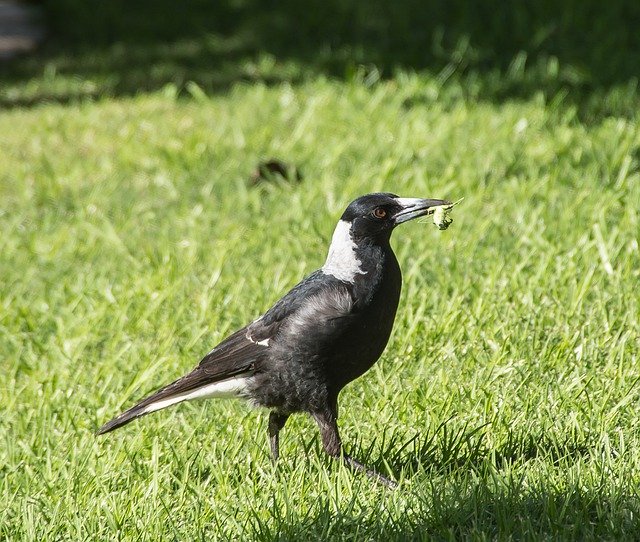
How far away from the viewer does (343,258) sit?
12.5 feet

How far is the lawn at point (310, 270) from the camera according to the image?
3406 millimetres

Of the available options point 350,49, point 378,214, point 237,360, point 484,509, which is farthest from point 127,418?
point 350,49

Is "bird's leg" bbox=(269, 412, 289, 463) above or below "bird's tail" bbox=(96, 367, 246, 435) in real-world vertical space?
below

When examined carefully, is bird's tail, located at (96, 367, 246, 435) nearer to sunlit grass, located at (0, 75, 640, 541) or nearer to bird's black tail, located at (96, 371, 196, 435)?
bird's black tail, located at (96, 371, 196, 435)

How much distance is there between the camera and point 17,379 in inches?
189

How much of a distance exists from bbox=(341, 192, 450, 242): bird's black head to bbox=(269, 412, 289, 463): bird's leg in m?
0.68

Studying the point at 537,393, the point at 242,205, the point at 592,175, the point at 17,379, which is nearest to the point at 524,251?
the point at 592,175

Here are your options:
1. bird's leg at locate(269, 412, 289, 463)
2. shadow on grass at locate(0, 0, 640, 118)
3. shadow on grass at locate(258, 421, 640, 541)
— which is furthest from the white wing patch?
shadow on grass at locate(0, 0, 640, 118)

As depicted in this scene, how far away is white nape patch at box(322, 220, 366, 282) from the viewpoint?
374cm

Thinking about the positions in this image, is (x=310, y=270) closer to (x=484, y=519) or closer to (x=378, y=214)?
(x=378, y=214)

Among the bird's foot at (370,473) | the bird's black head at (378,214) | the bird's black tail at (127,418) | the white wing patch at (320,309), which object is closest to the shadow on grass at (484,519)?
the bird's foot at (370,473)

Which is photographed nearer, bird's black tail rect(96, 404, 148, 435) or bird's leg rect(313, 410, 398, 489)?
bird's leg rect(313, 410, 398, 489)

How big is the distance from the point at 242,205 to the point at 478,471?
3.22 m

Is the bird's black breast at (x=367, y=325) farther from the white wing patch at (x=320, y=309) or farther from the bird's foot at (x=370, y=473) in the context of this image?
the bird's foot at (x=370, y=473)
